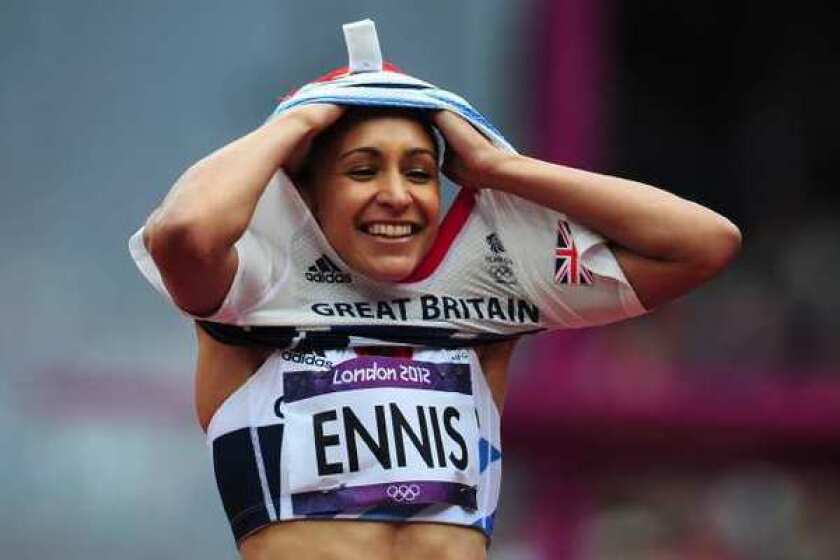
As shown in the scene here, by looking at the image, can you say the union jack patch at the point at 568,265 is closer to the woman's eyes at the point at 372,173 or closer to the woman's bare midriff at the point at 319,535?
the woman's eyes at the point at 372,173

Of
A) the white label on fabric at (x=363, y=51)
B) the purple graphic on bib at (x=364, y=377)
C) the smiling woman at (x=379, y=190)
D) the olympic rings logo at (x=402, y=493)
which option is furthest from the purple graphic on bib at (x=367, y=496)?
the white label on fabric at (x=363, y=51)

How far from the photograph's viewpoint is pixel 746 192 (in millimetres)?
6582

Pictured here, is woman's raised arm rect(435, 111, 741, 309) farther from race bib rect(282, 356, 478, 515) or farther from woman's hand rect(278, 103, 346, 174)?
race bib rect(282, 356, 478, 515)

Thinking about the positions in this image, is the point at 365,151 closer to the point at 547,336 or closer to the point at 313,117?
the point at 313,117

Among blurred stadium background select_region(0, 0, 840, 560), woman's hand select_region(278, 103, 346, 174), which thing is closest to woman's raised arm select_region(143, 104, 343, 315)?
woman's hand select_region(278, 103, 346, 174)

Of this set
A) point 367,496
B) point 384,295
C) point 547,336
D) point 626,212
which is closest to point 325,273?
point 384,295

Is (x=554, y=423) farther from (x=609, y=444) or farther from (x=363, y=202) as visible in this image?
(x=363, y=202)

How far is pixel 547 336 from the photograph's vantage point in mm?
6207

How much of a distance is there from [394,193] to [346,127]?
4.9 inches

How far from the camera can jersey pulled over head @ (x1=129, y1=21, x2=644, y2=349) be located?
3.38 metres

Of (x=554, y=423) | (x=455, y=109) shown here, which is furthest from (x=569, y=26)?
(x=455, y=109)

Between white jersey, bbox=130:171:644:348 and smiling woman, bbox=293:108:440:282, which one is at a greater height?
smiling woman, bbox=293:108:440:282

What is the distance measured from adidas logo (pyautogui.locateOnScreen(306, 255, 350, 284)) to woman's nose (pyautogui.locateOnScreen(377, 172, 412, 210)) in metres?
0.13

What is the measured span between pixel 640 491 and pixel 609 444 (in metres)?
0.15
